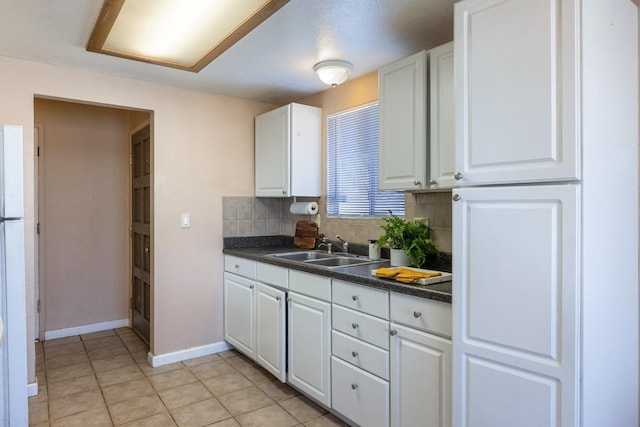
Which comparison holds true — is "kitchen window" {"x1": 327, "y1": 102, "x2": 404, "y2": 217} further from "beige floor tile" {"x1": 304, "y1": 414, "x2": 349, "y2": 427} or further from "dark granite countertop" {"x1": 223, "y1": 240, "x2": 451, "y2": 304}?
"beige floor tile" {"x1": 304, "y1": 414, "x2": 349, "y2": 427}

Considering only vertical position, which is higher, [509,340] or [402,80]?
[402,80]

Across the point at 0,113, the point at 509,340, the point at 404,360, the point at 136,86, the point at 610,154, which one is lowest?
the point at 404,360

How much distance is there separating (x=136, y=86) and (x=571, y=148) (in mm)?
2901

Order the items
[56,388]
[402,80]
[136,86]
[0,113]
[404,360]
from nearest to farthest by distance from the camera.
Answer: [404,360] → [402,80] → [0,113] → [56,388] → [136,86]

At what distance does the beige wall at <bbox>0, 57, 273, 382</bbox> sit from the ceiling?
0.17 metres

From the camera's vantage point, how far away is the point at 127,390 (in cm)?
279

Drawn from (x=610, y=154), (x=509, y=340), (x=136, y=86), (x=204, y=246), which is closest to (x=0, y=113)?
(x=136, y=86)

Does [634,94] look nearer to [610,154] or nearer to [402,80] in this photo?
[610,154]

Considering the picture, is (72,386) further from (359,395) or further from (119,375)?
(359,395)

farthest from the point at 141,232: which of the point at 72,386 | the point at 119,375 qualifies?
the point at 72,386

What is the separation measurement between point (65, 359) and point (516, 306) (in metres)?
3.48

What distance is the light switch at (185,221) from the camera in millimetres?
3289

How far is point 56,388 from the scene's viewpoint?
2820mm

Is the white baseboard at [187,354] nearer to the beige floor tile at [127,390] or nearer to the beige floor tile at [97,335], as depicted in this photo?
the beige floor tile at [127,390]
